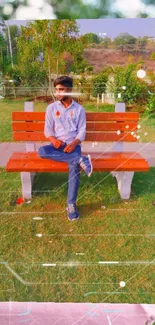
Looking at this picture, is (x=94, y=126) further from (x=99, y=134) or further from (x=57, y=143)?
(x=57, y=143)

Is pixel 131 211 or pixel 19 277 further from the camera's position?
pixel 131 211

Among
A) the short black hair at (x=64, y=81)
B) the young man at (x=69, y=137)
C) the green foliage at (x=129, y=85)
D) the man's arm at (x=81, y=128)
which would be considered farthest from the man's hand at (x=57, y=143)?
the green foliage at (x=129, y=85)

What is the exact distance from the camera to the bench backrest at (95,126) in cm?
290

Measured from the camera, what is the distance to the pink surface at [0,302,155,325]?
1.65 metres

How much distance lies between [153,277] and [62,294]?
61cm

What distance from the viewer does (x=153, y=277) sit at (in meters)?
1.96

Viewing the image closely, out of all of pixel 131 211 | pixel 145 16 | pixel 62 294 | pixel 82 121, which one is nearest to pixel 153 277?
pixel 62 294

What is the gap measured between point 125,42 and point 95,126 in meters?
1.10

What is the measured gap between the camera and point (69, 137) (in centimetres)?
267

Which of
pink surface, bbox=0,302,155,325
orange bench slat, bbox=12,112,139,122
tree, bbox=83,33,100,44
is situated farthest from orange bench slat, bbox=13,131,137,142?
pink surface, bbox=0,302,155,325

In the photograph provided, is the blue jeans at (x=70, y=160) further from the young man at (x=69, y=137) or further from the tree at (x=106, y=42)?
the tree at (x=106, y=42)

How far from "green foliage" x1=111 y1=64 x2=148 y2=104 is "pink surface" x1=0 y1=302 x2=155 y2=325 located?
1.59 meters

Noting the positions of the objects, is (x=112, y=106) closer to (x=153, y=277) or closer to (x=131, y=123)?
(x=131, y=123)

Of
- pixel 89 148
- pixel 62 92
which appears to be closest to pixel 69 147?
pixel 62 92
